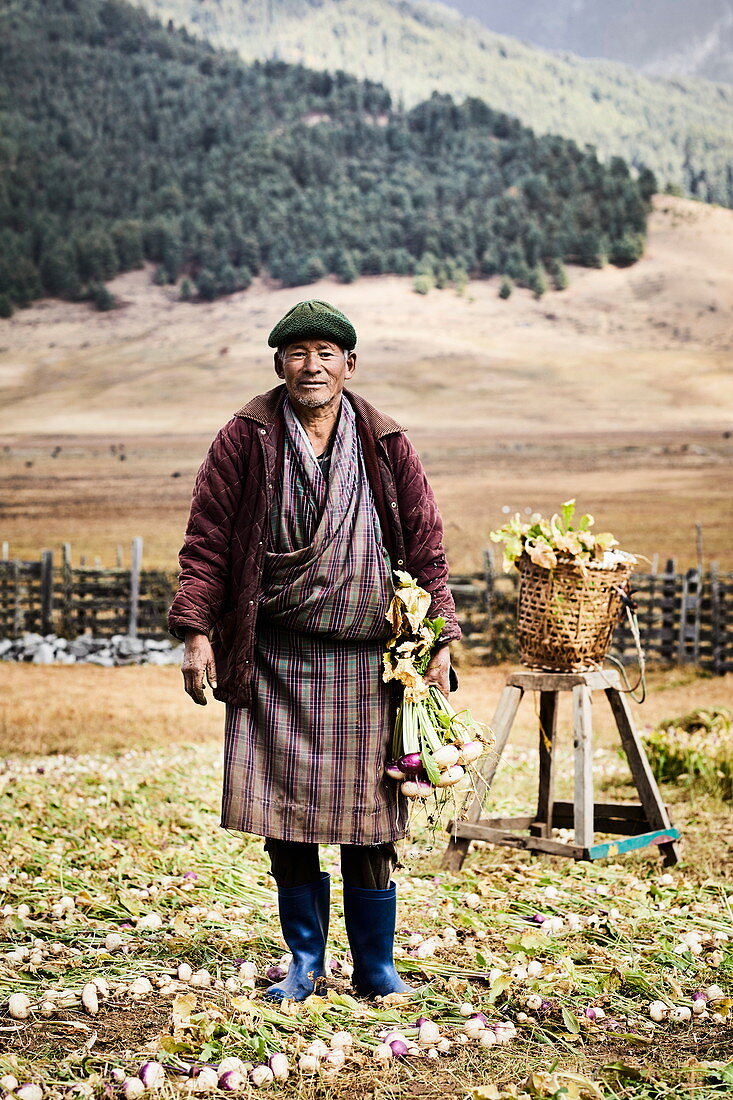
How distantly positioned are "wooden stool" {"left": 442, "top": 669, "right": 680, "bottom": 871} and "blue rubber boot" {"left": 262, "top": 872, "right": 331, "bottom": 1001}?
96 cm

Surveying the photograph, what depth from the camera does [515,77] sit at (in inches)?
471

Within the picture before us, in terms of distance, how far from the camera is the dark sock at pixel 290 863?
1.97 meters

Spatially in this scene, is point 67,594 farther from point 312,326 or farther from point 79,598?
point 312,326

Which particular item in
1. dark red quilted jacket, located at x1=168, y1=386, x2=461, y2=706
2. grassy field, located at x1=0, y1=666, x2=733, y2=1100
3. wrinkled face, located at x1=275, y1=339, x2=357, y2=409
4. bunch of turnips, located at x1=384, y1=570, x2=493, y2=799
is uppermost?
wrinkled face, located at x1=275, y1=339, x2=357, y2=409

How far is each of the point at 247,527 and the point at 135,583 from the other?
23.1ft

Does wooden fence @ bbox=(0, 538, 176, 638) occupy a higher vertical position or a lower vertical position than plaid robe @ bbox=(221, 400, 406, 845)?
lower

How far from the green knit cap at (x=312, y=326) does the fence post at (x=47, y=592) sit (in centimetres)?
716

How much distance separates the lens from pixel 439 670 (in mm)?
1998

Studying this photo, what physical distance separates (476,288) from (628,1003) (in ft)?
33.2

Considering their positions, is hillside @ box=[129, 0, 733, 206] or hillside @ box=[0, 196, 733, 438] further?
hillside @ box=[129, 0, 733, 206]

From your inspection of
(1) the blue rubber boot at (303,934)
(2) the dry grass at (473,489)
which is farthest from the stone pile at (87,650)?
(1) the blue rubber boot at (303,934)

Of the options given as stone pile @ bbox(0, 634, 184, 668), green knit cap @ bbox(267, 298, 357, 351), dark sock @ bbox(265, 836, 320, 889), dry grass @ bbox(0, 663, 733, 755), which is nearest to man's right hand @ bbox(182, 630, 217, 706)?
dark sock @ bbox(265, 836, 320, 889)

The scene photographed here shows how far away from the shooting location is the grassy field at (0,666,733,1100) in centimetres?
172

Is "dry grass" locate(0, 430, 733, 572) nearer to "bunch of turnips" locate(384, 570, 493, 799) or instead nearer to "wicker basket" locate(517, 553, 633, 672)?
"wicker basket" locate(517, 553, 633, 672)
